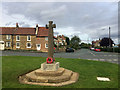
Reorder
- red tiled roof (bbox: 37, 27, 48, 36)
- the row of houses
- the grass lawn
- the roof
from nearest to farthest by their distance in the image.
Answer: the grass lawn, the row of houses, the roof, red tiled roof (bbox: 37, 27, 48, 36)

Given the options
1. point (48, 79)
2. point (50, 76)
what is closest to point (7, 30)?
point (50, 76)

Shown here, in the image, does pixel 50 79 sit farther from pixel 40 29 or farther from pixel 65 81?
pixel 40 29

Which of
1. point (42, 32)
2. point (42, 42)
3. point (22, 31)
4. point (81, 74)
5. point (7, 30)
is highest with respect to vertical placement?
point (7, 30)

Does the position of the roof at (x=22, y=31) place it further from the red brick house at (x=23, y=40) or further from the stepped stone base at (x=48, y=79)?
the stepped stone base at (x=48, y=79)

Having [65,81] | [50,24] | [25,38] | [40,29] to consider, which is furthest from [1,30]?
[65,81]

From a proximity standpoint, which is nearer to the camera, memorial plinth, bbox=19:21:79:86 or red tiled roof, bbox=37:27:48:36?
memorial plinth, bbox=19:21:79:86

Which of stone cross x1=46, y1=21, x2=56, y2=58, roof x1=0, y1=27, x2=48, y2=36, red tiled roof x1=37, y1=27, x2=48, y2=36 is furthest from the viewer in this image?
red tiled roof x1=37, y1=27, x2=48, y2=36

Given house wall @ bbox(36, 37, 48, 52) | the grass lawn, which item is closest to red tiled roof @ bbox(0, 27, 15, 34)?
house wall @ bbox(36, 37, 48, 52)

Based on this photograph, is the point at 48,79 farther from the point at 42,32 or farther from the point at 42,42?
the point at 42,32

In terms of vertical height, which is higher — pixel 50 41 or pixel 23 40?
pixel 23 40

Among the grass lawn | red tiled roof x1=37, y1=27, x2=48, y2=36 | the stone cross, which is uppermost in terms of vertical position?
red tiled roof x1=37, y1=27, x2=48, y2=36

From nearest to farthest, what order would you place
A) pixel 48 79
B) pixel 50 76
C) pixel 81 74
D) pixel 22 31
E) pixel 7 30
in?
pixel 48 79
pixel 50 76
pixel 81 74
pixel 22 31
pixel 7 30

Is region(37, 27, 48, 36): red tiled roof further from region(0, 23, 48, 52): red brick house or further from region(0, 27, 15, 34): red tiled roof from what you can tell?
region(0, 27, 15, 34): red tiled roof

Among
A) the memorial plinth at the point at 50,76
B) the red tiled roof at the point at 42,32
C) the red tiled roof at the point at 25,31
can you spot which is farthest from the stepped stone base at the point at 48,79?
the red tiled roof at the point at 25,31
